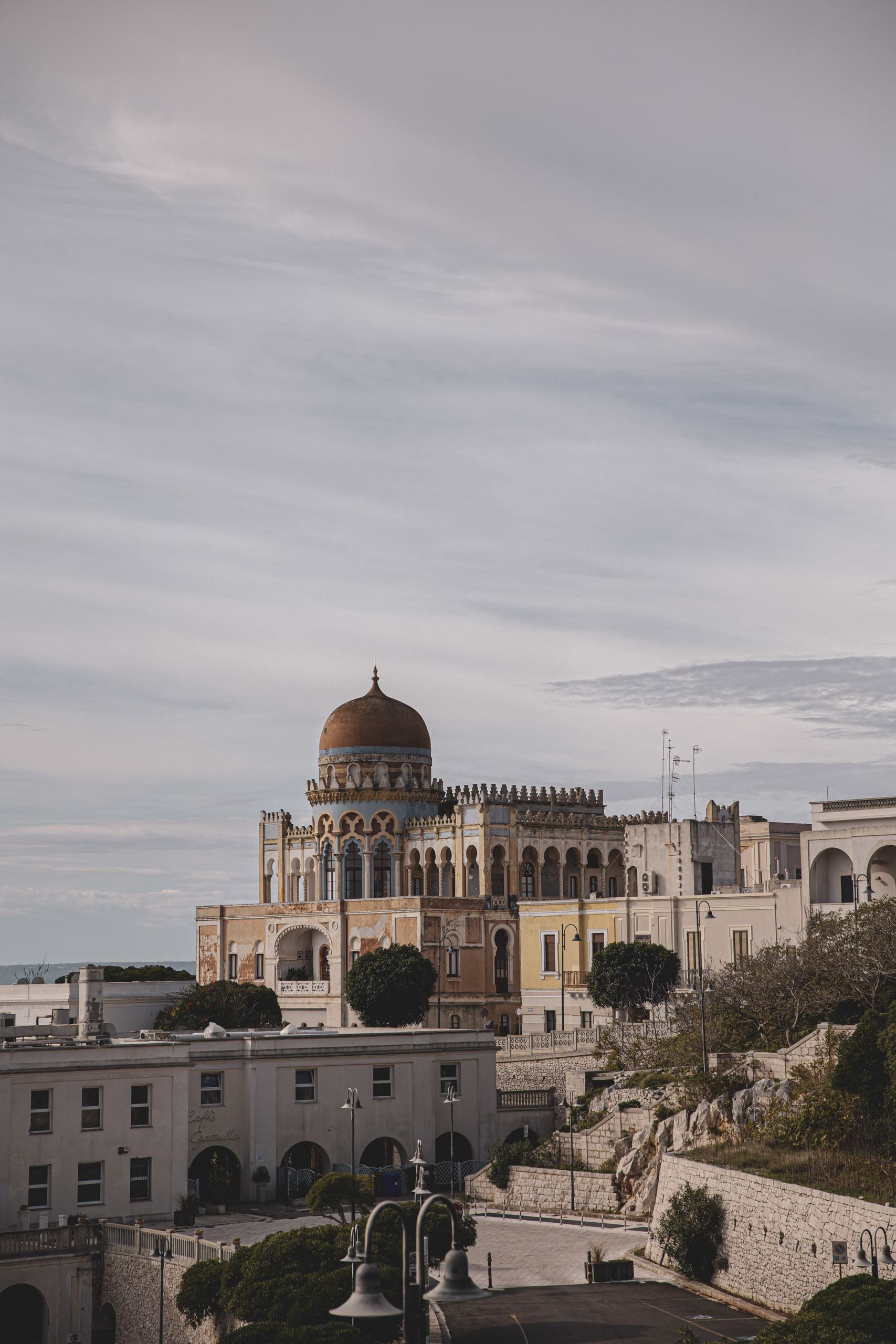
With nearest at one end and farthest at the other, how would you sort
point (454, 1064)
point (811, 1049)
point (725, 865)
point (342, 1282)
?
point (342, 1282) → point (811, 1049) → point (454, 1064) → point (725, 865)

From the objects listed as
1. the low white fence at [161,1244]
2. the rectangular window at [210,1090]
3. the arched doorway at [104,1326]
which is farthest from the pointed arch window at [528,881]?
the arched doorway at [104,1326]

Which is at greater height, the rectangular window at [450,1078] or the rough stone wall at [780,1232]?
the rectangular window at [450,1078]

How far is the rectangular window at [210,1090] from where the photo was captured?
5631 cm

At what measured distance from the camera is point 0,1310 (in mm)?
46688

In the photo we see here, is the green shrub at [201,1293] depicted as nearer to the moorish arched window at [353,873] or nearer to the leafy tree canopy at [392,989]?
the leafy tree canopy at [392,989]

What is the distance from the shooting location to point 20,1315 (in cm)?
4672

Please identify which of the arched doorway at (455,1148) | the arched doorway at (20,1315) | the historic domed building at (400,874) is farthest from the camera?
the historic domed building at (400,874)

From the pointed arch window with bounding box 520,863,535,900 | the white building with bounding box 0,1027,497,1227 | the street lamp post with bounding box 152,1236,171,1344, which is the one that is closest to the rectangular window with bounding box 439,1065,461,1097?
the white building with bounding box 0,1027,497,1227

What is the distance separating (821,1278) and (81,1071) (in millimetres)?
24759

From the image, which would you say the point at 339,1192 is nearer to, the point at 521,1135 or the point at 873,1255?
the point at 873,1255

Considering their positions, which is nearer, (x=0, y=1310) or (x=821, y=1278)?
(x=821, y=1278)

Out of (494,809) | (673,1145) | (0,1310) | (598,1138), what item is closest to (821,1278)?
(673,1145)

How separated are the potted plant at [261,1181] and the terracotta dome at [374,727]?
4317 centimetres

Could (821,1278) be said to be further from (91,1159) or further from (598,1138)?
(91,1159)
